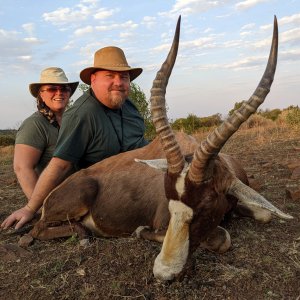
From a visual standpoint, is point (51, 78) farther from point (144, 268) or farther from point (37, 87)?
point (144, 268)

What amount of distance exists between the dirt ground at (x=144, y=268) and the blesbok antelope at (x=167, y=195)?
0.51ft

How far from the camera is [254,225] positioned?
16.2 ft

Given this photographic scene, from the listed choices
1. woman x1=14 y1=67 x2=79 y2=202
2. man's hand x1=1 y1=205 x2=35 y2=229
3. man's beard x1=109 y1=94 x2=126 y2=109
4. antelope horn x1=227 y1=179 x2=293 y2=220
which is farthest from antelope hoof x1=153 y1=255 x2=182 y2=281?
woman x1=14 y1=67 x2=79 y2=202

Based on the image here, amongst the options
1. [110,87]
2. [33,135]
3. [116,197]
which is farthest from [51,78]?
→ [116,197]

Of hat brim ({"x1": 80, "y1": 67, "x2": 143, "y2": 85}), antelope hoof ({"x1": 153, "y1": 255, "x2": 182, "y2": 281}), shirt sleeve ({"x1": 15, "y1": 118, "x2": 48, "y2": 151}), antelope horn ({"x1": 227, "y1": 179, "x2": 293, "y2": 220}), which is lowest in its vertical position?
antelope hoof ({"x1": 153, "y1": 255, "x2": 182, "y2": 281})

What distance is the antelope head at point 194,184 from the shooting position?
140 inches

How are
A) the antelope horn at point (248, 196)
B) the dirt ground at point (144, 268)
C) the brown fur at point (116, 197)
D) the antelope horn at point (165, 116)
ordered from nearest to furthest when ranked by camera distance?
the dirt ground at point (144, 268)
the antelope horn at point (248, 196)
the antelope horn at point (165, 116)
the brown fur at point (116, 197)

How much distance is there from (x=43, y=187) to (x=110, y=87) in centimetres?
160

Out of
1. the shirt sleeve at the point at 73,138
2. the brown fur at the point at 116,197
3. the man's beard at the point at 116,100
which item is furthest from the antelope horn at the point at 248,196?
the man's beard at the point at 116,100

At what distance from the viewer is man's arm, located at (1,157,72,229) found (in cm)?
561

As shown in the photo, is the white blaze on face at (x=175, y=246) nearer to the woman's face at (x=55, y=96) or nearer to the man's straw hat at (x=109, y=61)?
the man's straw hat at (x=109, y=61)

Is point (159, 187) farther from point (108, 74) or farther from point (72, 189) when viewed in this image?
point (108, 74)

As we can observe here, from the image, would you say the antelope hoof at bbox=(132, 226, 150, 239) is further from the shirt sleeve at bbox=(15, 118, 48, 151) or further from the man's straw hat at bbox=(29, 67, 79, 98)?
the man's straw hat at bbox=(29, 67, 79, 98)

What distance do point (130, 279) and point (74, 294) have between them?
1.53 feet
